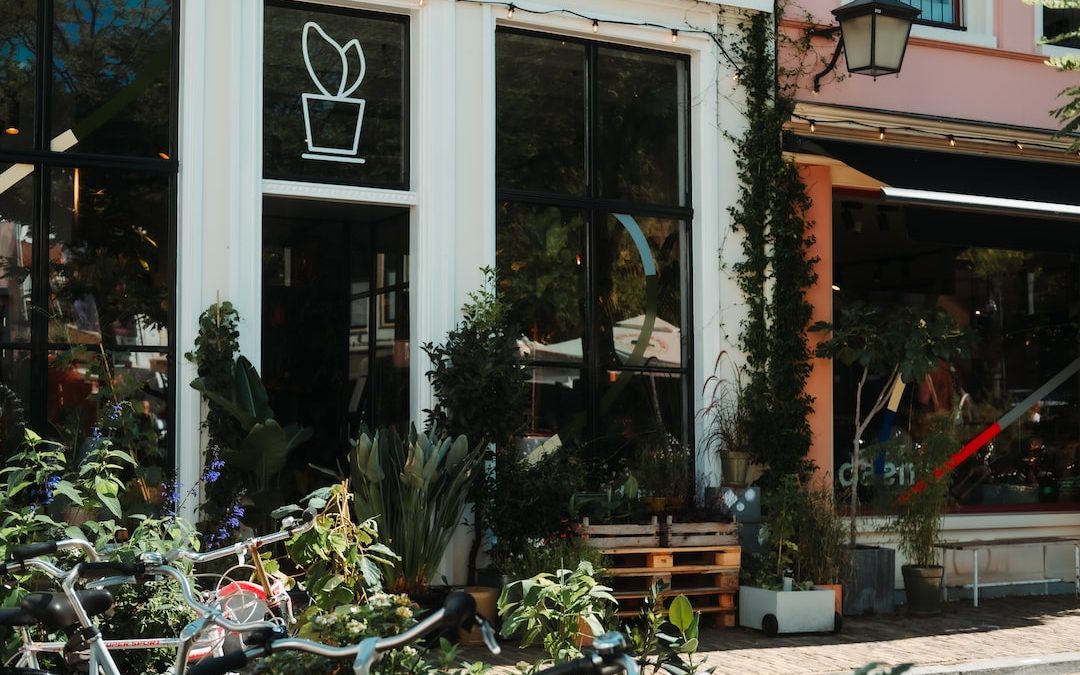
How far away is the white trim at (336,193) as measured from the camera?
30.6 ft

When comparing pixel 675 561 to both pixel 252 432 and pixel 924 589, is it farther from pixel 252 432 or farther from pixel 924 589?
pixel 252 432

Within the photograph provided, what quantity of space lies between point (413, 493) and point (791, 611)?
2.87 meters

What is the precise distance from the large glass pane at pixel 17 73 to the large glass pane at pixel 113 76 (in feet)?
0.47

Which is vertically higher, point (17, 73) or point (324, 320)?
point (17, 73)

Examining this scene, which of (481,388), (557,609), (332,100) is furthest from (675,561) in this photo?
(332,100)

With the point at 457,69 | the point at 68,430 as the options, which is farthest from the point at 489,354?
the point at 68,430

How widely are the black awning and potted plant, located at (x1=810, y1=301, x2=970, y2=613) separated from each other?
109 centimetres

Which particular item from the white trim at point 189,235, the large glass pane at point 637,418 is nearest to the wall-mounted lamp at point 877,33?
the large glass pane at point 637,418

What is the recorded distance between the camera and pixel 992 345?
1305cm

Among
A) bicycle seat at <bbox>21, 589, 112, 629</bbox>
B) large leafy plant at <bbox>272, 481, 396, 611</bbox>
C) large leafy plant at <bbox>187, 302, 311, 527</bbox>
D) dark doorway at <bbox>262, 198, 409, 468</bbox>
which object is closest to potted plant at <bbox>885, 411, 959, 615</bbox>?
dark doorway at <bbox>262, 198, 409, 468</bbox>

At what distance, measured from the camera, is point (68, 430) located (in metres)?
8.48

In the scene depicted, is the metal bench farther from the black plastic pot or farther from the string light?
the string light

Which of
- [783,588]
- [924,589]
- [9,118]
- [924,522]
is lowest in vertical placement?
[924,589]

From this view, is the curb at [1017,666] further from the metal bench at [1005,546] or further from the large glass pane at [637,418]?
the large glass pane at [637,418]
